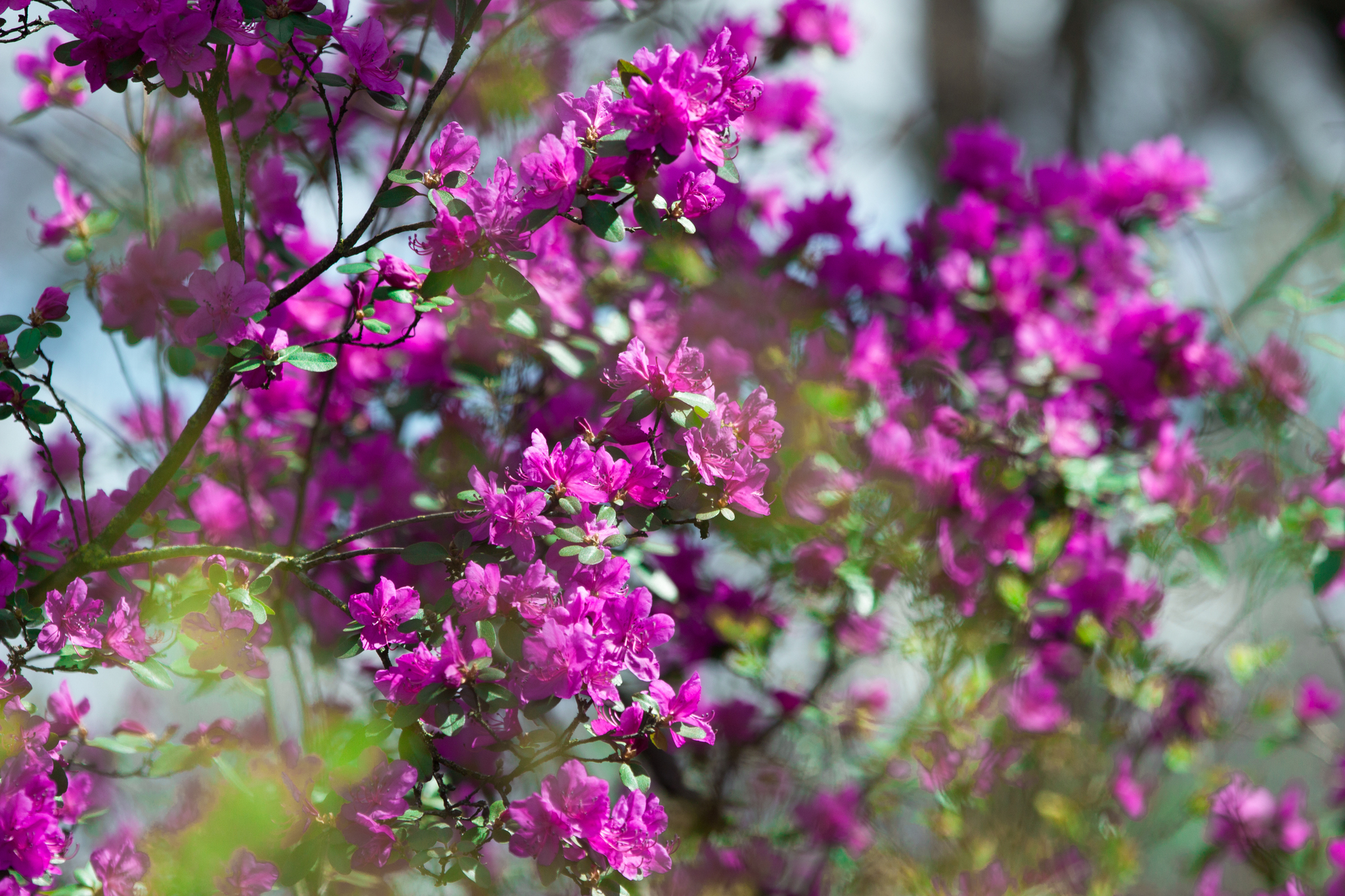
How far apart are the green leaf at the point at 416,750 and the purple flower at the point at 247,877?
0.22 m

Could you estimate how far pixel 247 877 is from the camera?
981 millimetres

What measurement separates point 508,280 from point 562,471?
0.19m

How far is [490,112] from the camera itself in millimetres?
1505

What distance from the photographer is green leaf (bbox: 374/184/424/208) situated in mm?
926

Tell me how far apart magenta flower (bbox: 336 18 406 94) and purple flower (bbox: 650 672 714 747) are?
2.01ft

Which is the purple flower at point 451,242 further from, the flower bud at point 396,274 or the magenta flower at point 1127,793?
the magenta flower at point 1127,793

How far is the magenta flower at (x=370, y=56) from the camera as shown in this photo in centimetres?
91

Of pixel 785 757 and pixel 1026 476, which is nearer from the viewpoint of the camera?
pixel 1026 476

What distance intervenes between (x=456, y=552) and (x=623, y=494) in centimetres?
17

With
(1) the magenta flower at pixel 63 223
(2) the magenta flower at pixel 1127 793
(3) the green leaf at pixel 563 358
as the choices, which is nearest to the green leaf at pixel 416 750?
(3) the green leaf at pixel 563 358

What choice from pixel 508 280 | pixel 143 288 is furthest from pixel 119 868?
pixel 508 280

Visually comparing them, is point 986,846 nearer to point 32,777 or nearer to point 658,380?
point 658,380

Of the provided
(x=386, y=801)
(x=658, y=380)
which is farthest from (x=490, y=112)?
(x=386, y=801)

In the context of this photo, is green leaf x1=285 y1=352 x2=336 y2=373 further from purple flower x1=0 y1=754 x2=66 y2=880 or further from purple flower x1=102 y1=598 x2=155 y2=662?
purple flower x1=0 y1=754 x2=66 y2=880
